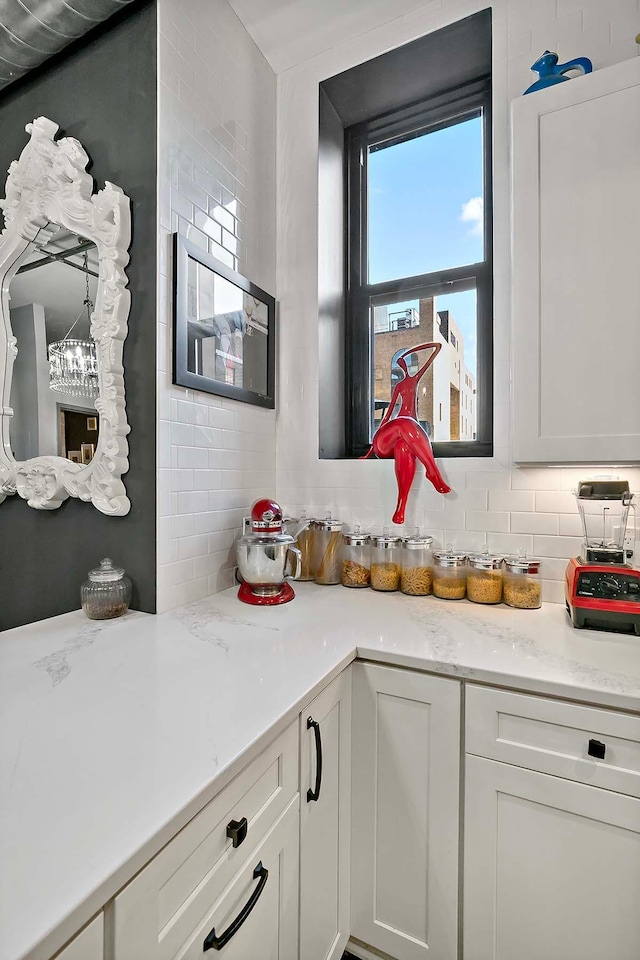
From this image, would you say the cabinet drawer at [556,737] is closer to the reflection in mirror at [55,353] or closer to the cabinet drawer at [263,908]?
the cabinet drawer at [263,908]

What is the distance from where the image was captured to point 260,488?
1.93 meters

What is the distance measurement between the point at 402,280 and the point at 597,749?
1754 millimetres

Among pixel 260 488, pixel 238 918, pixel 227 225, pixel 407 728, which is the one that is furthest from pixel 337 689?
pixel 227 225

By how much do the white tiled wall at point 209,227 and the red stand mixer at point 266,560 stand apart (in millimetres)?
169

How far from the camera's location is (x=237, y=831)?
736 millimetres

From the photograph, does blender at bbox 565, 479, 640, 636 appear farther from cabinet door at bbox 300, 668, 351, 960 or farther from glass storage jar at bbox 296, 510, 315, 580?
glass storage jar at bbox 296, 510, 315, 580

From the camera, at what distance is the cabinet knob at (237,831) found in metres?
0.73

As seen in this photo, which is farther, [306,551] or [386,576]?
[306,551]

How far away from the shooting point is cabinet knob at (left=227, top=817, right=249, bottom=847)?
2.39 feet

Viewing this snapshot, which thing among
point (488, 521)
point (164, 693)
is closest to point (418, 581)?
point (488, 521)

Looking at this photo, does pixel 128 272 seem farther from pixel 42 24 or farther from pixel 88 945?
pixel 88 945

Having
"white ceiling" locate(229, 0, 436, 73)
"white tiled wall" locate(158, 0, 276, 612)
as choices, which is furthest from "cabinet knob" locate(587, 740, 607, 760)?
"white ceiling" locate(229, 0, 436, 73)

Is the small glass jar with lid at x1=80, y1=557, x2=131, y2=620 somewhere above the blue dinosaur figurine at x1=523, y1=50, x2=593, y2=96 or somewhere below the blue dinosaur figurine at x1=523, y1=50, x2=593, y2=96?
below

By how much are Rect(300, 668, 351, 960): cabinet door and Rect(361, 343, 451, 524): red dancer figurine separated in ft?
2.48
